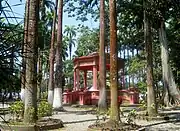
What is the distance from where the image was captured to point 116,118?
11445 millimetres

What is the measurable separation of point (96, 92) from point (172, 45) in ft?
32.3

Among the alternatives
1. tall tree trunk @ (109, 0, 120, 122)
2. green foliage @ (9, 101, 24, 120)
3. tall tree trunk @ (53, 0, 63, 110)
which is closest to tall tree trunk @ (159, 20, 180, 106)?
tall tree trunk @ (53, 0, 63, 110)

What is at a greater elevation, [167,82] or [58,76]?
[58,76]

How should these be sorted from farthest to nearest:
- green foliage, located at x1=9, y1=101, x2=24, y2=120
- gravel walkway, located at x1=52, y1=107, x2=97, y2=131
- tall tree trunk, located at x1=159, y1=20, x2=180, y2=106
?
tall tree trunk, located at x1=159, y1=20, x2=180, y2=106 → green foliage, located at x1=9, y1=101, x2=24, y2=120 → gravel walkway, located at x1=52, y1=107, x2=97, y2=131

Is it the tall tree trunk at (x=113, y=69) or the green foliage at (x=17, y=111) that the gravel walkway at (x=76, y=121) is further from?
the green foliage at (x=17, y=111)

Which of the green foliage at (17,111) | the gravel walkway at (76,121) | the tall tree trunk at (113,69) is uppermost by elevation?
the tall tree trunk at (113,69)

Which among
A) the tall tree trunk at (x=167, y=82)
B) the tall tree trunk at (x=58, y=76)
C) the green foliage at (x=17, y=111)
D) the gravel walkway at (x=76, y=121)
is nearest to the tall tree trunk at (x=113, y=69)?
the gravel walkway at (x=76, y=121)

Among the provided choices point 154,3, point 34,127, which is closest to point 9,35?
point 34,127

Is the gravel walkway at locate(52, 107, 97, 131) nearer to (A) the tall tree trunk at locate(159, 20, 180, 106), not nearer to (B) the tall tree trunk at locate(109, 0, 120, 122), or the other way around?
(B) the tall tree trunk at locate(109, 0, 120, 122)

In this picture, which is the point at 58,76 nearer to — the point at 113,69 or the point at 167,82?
the point at 167,82

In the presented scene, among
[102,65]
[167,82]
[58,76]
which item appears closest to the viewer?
[102,65]

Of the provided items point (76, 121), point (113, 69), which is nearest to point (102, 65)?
point (76, 121)

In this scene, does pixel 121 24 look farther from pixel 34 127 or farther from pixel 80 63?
pixel 34 127

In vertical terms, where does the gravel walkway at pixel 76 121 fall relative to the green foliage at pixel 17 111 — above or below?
below
